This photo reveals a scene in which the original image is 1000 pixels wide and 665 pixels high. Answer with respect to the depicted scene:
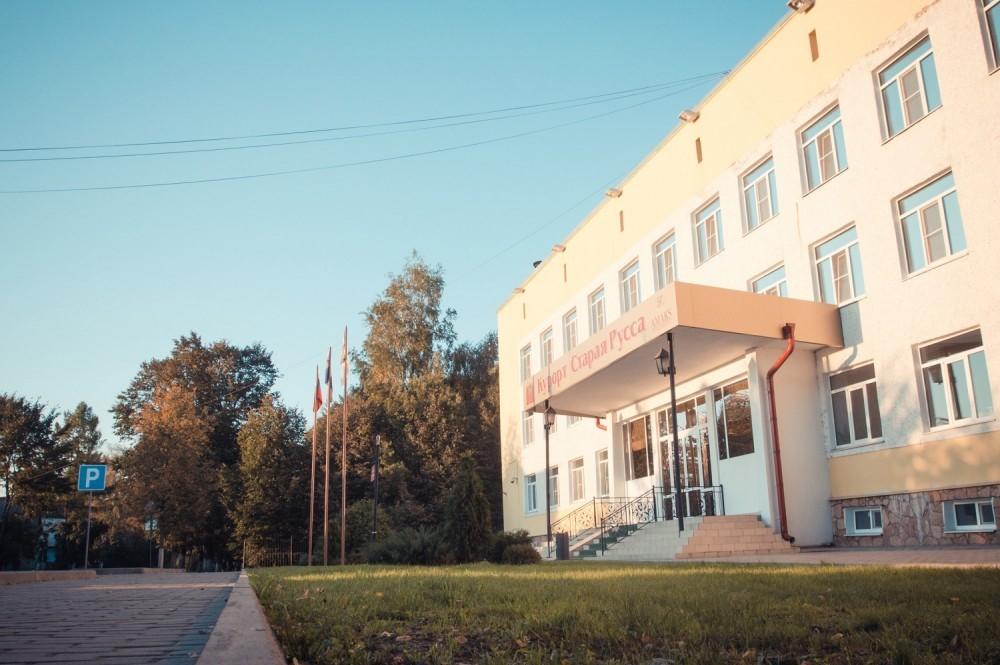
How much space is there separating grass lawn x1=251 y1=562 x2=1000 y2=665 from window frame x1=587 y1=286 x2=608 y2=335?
2014cm

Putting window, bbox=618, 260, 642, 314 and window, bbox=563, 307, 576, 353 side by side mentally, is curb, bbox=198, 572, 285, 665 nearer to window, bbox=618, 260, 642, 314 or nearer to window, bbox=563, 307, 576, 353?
window, bbox=618, 260, 642, 314

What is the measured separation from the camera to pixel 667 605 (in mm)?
5402

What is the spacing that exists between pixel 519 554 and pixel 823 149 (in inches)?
440

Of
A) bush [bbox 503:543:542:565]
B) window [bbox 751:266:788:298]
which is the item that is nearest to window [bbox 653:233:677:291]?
window [bbox 751:266:788:298]

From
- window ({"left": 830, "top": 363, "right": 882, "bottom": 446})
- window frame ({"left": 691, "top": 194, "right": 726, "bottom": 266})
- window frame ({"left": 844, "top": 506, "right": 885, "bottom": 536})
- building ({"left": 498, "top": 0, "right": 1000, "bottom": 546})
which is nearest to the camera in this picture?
building ({"left": 498, "top": 0, "right": 1000, "bottom": 546})

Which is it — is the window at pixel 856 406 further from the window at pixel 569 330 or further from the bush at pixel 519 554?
the window at pixel 569 330

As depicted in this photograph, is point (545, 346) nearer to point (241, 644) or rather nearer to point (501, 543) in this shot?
point (501, 543)

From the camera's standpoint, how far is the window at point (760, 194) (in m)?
19.1

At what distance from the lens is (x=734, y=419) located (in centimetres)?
1869

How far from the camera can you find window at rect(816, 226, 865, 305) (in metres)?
16.3

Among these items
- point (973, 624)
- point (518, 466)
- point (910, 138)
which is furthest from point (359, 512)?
point (973, 624)

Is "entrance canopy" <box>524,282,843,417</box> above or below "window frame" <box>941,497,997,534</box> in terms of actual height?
above

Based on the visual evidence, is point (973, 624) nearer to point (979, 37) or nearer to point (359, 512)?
point (979, 37)

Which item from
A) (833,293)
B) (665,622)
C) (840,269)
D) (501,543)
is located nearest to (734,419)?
(833,293)
